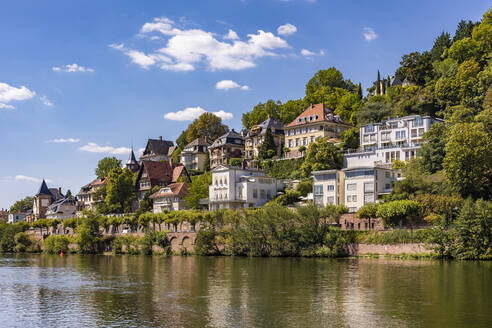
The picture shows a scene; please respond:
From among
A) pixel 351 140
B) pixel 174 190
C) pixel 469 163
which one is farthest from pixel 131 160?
pixel 469 163

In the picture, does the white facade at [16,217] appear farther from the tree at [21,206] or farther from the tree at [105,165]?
the tree at [105,165]

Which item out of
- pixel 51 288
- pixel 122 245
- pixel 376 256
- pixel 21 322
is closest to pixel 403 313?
pixel 21 322

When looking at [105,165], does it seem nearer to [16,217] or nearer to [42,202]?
[42,202]

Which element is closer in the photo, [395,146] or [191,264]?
[191,264]

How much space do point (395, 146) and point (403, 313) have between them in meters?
58.2

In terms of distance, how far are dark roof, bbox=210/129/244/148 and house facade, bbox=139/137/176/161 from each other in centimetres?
2393

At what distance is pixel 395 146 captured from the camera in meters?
89.6

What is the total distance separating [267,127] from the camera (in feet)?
392

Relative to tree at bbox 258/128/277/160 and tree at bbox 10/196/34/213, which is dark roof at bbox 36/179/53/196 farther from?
tree at bbox 258/128/277/160

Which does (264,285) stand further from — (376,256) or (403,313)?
(376,256)

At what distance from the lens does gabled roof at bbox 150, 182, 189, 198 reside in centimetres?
10779

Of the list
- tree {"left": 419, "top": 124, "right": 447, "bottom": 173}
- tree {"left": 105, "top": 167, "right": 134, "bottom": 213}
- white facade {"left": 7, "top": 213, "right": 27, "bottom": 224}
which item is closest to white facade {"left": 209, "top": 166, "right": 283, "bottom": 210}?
tree {"left": 105, "top": 167, "right": 134, "bottom": 213}

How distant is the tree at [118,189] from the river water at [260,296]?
4908 centimetres

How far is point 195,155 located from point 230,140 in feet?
36.1
